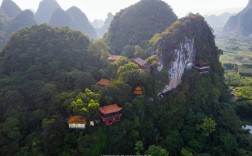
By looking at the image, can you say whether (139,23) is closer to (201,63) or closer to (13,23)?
(201,63)

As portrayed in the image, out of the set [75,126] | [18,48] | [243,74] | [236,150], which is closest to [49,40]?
[18,48]

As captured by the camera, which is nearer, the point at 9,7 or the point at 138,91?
the point at 138,91

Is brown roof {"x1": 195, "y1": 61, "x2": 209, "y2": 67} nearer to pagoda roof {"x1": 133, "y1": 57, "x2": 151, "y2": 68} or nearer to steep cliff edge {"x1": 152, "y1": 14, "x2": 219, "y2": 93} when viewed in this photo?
steep cliff edge {"x1": 152, "y1": 14, "x2": 219, "y2": 93}

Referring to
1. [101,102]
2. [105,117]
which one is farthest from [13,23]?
[105,117]

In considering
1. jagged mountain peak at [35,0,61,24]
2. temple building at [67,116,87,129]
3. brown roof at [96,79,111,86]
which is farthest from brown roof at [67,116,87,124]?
jagged mountain peak at [35,0,61,24]

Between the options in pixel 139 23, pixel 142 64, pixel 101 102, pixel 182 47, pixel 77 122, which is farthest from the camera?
pixel 139 23

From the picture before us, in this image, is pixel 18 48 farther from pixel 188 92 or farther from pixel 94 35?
pixel 94 35
